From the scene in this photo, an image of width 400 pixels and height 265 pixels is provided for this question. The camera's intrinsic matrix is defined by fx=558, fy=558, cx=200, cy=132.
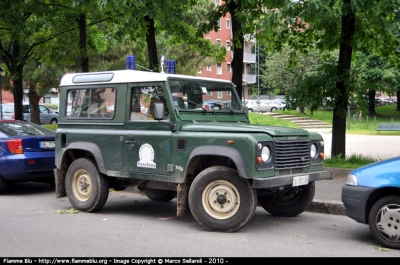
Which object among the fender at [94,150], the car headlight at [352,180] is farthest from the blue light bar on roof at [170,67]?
the car headlight at [352,180]

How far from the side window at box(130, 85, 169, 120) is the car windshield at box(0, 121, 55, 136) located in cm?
397

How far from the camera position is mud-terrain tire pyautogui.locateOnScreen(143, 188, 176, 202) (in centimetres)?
989

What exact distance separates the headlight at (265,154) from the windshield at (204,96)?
1.63 m

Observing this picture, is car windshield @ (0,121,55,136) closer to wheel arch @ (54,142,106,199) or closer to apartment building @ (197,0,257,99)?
wheel arch @ (54,142,106,199)

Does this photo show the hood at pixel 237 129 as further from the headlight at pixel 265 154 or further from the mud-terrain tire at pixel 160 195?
the mud-terrain tire at pixel 160 195

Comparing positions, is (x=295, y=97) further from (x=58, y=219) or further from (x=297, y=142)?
(x=58, y=219)

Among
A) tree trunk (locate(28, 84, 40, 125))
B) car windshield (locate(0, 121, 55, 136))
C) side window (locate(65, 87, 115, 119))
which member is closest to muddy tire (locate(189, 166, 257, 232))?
side window (locate(65, 87, 115, 119))

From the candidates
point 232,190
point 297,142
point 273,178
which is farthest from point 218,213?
point 297,142

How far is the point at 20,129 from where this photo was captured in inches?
471

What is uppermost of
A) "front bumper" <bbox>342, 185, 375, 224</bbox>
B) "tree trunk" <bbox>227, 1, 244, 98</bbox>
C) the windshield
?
"tree trunk" <bbox>227, 1, 244, 98</bbox>

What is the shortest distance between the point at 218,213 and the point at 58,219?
2.64m

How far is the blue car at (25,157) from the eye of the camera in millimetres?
11039

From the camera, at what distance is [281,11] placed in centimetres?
1227

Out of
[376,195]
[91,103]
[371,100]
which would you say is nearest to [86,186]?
[91,103]
